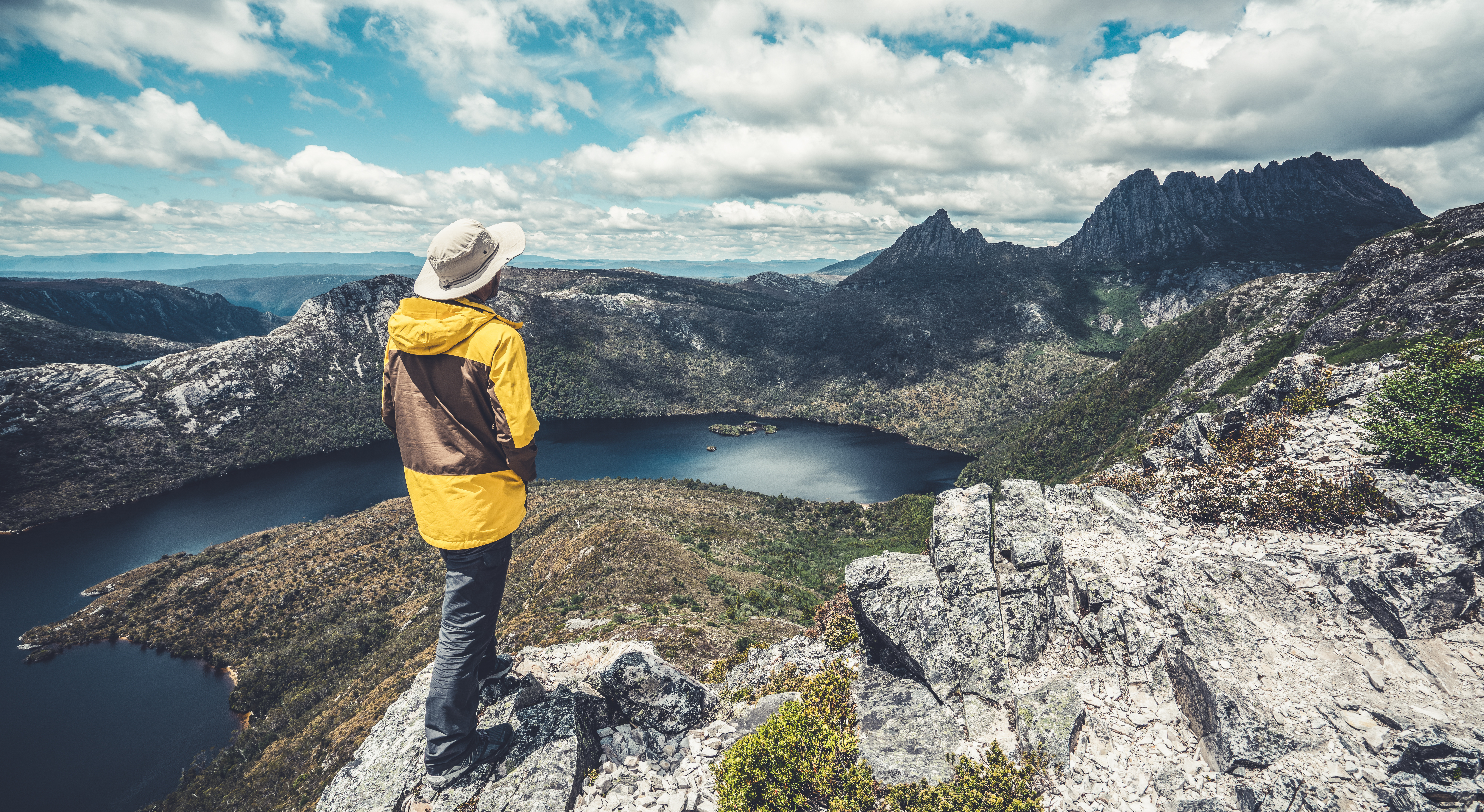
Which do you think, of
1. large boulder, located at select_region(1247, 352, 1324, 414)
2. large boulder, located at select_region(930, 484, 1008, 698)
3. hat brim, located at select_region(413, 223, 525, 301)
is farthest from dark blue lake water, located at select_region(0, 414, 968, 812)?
large boulder, located at select_region(1247, 352, 1324, 414)

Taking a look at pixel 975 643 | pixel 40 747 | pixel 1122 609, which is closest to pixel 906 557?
pixel 975 643

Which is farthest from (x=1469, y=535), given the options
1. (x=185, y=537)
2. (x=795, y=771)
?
(x=185, y=537)

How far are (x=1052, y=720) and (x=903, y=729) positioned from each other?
215 centimetres

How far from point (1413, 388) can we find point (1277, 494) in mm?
4292

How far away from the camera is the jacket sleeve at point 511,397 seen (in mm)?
4879

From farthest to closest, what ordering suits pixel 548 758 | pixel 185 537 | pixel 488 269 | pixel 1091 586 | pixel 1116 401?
pixel 185 537 < pixel 1116 401 < pixel 1091 586 < pixel 548 758 < pixel 488 269

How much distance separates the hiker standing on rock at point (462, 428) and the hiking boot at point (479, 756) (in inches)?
21.1

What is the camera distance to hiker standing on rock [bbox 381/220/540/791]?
493 cm

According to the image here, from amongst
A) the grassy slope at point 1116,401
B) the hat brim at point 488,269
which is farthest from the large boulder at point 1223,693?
the grassy slope at point 1116,401

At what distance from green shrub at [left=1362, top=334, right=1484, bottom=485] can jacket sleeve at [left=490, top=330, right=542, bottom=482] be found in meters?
16.6

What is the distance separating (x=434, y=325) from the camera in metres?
4.81

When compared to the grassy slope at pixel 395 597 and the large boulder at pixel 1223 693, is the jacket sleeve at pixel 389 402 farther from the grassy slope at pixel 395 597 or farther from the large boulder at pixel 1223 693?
the grassy slope at pixel 395 597

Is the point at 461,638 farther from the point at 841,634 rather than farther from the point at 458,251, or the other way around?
the point at 841,634

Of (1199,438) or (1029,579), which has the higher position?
(1199,438)
